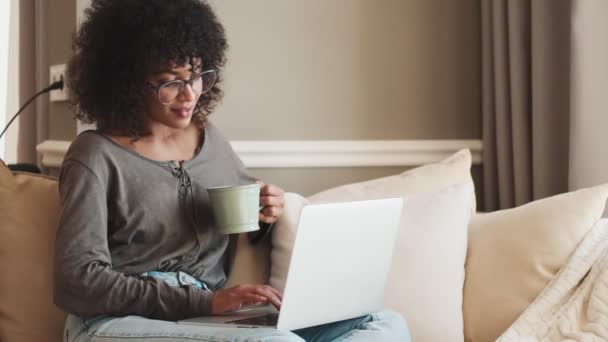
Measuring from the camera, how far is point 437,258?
5.65ft

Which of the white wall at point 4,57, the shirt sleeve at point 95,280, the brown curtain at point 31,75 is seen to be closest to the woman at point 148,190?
the shirt sleeve at point 95,280

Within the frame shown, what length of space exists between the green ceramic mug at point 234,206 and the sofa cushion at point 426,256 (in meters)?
0.26

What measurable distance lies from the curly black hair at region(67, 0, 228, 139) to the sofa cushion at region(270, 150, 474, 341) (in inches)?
16.2

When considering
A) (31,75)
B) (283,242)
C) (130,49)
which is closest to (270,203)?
(283,242)

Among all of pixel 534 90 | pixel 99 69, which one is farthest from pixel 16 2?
pixel 534 90

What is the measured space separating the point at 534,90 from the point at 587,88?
171 millimetres

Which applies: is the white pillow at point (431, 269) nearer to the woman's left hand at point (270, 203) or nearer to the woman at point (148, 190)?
the woman at point (148, 190)

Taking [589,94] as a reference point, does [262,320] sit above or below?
below

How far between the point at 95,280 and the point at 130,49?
49 centimetres

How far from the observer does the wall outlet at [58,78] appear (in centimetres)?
221

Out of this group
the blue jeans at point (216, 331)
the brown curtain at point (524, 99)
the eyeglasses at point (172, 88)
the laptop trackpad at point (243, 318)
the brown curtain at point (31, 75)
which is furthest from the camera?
the brown curtain at point (31, 75)

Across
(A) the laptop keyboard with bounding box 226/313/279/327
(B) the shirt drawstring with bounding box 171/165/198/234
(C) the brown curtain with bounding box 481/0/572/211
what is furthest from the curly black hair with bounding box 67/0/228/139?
(C) the brown curtain with bounding box 481/0/572/211

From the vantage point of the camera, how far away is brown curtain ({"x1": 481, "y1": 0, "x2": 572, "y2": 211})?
2.13 metres

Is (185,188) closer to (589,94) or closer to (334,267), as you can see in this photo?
(334,267)
